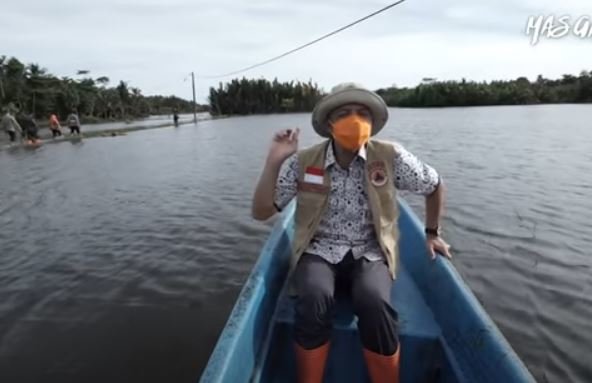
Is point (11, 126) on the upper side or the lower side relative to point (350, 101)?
lower

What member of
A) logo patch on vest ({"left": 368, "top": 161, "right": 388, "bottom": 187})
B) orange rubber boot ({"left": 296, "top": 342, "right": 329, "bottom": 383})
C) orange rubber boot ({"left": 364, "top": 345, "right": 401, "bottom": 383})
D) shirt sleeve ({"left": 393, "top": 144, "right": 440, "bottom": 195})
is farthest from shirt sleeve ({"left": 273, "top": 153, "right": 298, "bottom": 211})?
orange rubber boot ({"left": 364, "top": 345, "right": 401, "bottom": 383})

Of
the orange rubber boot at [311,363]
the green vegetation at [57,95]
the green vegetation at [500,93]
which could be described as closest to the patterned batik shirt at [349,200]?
the orange rubber boot at [311,363]

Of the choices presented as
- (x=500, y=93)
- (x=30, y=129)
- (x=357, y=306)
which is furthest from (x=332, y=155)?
(x=500, y=93)

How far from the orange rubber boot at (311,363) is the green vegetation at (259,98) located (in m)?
65.8

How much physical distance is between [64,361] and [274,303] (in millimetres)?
1675

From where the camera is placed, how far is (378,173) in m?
2.17

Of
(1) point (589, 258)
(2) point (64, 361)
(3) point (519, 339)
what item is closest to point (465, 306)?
(3) point (519, 339)

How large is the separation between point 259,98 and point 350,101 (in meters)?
66.5

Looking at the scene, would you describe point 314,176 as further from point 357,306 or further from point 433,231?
point 433,231

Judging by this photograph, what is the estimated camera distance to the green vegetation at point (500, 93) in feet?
188

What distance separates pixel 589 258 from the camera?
14.6ft

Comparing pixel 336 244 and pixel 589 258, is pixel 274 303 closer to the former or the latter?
pixel 336 244

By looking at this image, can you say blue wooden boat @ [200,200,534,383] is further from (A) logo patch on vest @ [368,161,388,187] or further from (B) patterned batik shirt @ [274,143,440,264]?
(A) logo patch on vest @ [368,161,388,187]

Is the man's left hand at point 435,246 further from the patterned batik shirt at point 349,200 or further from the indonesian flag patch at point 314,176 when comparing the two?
the indonesian flag patch at point 314,176
